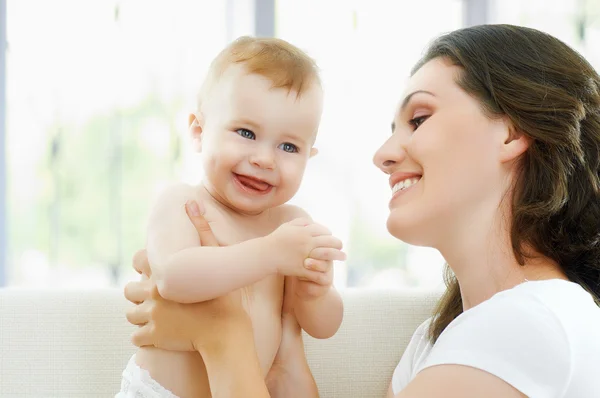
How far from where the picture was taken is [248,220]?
62.0 inches

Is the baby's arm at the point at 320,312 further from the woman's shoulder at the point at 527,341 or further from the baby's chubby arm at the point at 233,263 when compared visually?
the woman's shoulder at the point at 527,341

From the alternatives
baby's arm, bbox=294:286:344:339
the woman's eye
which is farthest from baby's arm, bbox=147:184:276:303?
the woman's eye

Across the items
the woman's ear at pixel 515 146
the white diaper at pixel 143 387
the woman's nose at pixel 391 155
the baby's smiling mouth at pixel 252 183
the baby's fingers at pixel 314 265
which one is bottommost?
the white diaper at pixel 143 387

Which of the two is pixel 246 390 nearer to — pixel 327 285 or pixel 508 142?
pixel 327 285

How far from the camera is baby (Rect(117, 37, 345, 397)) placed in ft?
4.42

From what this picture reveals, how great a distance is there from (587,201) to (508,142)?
213 mm

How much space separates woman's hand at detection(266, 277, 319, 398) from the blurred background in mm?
1981

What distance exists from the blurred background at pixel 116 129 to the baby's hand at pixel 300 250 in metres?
2.19

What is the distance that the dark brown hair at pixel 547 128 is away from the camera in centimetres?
141

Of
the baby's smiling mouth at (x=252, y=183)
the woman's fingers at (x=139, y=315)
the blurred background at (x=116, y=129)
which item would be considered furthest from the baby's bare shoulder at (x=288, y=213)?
the blurred background at (x=116, y=129)

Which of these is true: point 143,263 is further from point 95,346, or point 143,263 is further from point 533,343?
point 533,343

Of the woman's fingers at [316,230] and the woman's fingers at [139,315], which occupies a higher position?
the woman's fingers at [316,230]

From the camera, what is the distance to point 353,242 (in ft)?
12.4

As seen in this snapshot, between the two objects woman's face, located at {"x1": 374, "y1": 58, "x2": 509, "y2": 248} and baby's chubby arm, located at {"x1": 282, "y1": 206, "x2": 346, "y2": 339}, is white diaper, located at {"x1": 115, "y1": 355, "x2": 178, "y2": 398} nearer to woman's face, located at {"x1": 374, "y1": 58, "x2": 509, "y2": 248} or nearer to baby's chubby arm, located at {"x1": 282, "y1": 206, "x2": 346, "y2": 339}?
baby's chubby arm, located at {"x1": 282, "y1": 206, "x2": 346, "y2": 339}
